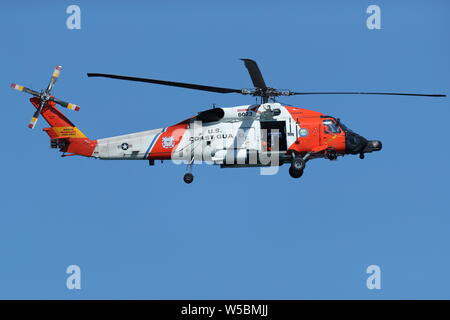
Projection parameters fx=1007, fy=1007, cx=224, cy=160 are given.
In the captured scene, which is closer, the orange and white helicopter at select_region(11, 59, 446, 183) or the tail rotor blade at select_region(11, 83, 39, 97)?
the orange and white helicopter at select_region(11, 59, 446, 183)

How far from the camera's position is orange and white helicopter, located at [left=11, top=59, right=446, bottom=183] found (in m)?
42.7

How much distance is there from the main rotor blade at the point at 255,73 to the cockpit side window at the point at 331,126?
327cm

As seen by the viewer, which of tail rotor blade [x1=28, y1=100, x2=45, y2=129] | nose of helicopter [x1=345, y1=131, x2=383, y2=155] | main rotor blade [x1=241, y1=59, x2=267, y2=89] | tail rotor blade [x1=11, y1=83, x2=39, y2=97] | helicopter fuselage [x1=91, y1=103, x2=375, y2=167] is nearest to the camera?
main rotor blade [x1=241, y1=59, x2=267, y2=89]

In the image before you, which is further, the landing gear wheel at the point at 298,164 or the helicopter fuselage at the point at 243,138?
the helicopter fuselage at the point at 243,138

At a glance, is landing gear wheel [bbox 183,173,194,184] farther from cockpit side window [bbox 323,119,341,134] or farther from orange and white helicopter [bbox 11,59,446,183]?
cockpit side window [bbox 323,119,341,134]

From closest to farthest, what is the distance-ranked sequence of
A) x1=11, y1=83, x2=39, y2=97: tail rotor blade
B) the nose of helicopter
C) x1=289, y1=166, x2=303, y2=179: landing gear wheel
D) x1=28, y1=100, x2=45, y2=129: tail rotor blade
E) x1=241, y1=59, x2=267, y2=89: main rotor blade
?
x1=241, y1=59, x2=267, y2=89: main rotor blade < x1=289, y1=166, x2=303, y2=179: landing gear wheel < the nose of helicopter < x1=11, y1=83, x2=39, y2=97: tail rotor blade < x1=28, y1=100, x2=45, y2=129: tail rotor blade

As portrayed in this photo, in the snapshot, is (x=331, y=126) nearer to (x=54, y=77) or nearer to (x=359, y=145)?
(x=359, y=145)

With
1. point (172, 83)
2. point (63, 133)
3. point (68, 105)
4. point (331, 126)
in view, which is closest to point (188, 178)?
point (172, 83)

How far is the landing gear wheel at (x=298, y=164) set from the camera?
42375 millimetres

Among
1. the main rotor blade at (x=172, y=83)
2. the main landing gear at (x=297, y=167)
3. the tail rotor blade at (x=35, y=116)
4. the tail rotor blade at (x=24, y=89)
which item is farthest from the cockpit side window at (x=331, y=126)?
the tail rotor blade at (x=24, y=89)

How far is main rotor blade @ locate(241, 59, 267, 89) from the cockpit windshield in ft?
10.7

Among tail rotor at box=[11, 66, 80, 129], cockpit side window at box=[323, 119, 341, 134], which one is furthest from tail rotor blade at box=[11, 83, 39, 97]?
cockpit side window at box=[323, 119, 341, 134]

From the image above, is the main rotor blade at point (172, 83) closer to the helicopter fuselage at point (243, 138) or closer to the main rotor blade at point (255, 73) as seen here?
the main rotor blade at point (255, 73)

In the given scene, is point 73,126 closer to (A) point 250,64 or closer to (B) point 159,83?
(B) point 159,83
